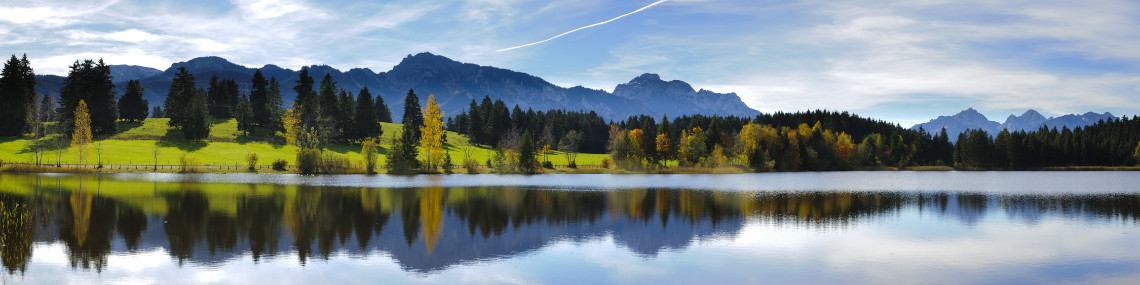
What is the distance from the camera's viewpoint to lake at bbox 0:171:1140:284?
2089 centimetres

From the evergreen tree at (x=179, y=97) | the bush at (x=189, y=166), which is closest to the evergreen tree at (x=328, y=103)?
the evergreen tree at (x=179, y=97)

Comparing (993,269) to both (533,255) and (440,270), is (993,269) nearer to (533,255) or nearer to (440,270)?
(533,255)

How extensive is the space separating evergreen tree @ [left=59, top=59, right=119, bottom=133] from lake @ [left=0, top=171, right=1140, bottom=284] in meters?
79.0

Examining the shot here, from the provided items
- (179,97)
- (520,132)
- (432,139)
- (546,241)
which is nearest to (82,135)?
(179,97)

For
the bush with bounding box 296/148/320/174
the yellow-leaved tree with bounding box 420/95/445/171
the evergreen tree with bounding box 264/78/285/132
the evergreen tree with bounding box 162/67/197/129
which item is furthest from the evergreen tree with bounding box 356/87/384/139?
the bush with bounding box 296/148/320/174

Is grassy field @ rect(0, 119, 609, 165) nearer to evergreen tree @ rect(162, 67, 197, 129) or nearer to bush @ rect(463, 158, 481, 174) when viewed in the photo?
evergreen tree @ rect(162, 67, 197, 129)

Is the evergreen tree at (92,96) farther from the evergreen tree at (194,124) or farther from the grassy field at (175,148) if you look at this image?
the evergreen tree at (194,124)

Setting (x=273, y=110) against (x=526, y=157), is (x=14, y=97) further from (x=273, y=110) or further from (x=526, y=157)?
(x=526, y=157)

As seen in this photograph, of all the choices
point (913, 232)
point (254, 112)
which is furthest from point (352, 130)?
point (913, 232)

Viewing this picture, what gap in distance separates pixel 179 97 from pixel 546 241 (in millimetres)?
133185

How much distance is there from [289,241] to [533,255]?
34.2ft

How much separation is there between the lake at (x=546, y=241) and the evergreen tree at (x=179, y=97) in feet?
270

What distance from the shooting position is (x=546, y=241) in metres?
28.0

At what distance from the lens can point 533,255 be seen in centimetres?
2439
